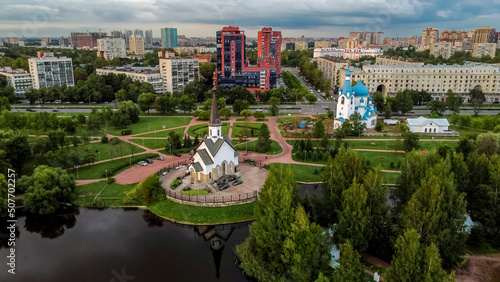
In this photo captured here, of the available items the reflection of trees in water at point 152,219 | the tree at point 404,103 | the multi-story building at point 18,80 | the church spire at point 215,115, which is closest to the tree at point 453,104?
the tree at point 404,103

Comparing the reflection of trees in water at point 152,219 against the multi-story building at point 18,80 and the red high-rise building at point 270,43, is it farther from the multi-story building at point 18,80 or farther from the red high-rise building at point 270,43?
the red high-rise building at point 270,43

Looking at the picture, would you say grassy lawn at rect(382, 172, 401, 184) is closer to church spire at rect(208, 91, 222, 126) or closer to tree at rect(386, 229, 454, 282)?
church spire at rect(208, 91, 222, 126)

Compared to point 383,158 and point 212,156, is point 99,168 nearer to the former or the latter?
point 212,156

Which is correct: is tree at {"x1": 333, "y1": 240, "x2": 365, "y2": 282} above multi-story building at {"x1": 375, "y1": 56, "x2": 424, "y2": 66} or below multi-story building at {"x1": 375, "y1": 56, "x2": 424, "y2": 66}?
below

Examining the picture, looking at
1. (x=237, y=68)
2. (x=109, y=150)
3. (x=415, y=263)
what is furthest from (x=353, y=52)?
(x=415, y=263)

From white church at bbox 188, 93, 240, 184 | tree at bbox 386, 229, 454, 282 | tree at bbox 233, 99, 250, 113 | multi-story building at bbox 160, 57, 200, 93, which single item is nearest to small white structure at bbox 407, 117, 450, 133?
tree at bbox 233, 99, 250, 113
